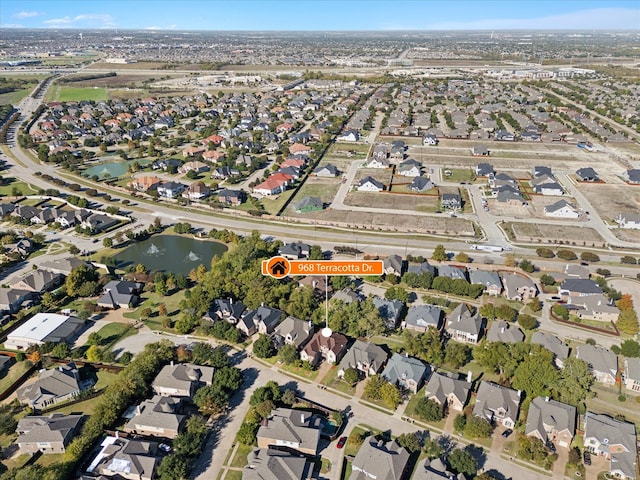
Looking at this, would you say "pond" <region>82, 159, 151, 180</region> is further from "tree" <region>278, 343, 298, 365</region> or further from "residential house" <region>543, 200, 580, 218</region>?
"residential house" <region>543, 200, 580, 218</region>

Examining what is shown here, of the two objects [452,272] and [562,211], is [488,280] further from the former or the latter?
[562,211]

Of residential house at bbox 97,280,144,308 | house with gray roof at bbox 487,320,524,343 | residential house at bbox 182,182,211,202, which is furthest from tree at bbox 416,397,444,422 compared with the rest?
residential house at bbox 182,182,211,202

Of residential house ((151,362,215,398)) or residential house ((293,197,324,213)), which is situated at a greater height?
residential house ((151,362,215,398))

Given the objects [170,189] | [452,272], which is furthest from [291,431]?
[170,189]

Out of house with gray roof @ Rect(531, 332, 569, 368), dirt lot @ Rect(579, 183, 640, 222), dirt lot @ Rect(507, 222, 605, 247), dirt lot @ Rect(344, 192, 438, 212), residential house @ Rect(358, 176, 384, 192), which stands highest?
house with gray roof @ Rect(531, 332, 569, 368)

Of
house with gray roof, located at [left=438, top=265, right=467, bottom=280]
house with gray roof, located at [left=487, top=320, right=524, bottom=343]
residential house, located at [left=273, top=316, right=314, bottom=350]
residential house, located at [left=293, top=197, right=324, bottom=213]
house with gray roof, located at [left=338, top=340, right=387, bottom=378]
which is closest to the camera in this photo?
house with gray roof, located at [left=338, top=340, right=387, bottom=378]

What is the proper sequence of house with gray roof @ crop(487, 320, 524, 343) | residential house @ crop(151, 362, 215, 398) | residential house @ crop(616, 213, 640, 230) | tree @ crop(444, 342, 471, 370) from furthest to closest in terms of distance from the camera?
1. residential house @ crop(616, 213, 640, 230)
2. house with gray roof @ crop(487, 320, 524, 343)
3. tree @ crop(444, 342, 471, 370)
4. residential house @ crop(151, 362, 215, 398)

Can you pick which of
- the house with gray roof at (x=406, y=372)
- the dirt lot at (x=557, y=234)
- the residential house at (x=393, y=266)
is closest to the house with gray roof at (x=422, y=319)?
the house with gray roof at (x=406, y=372)
